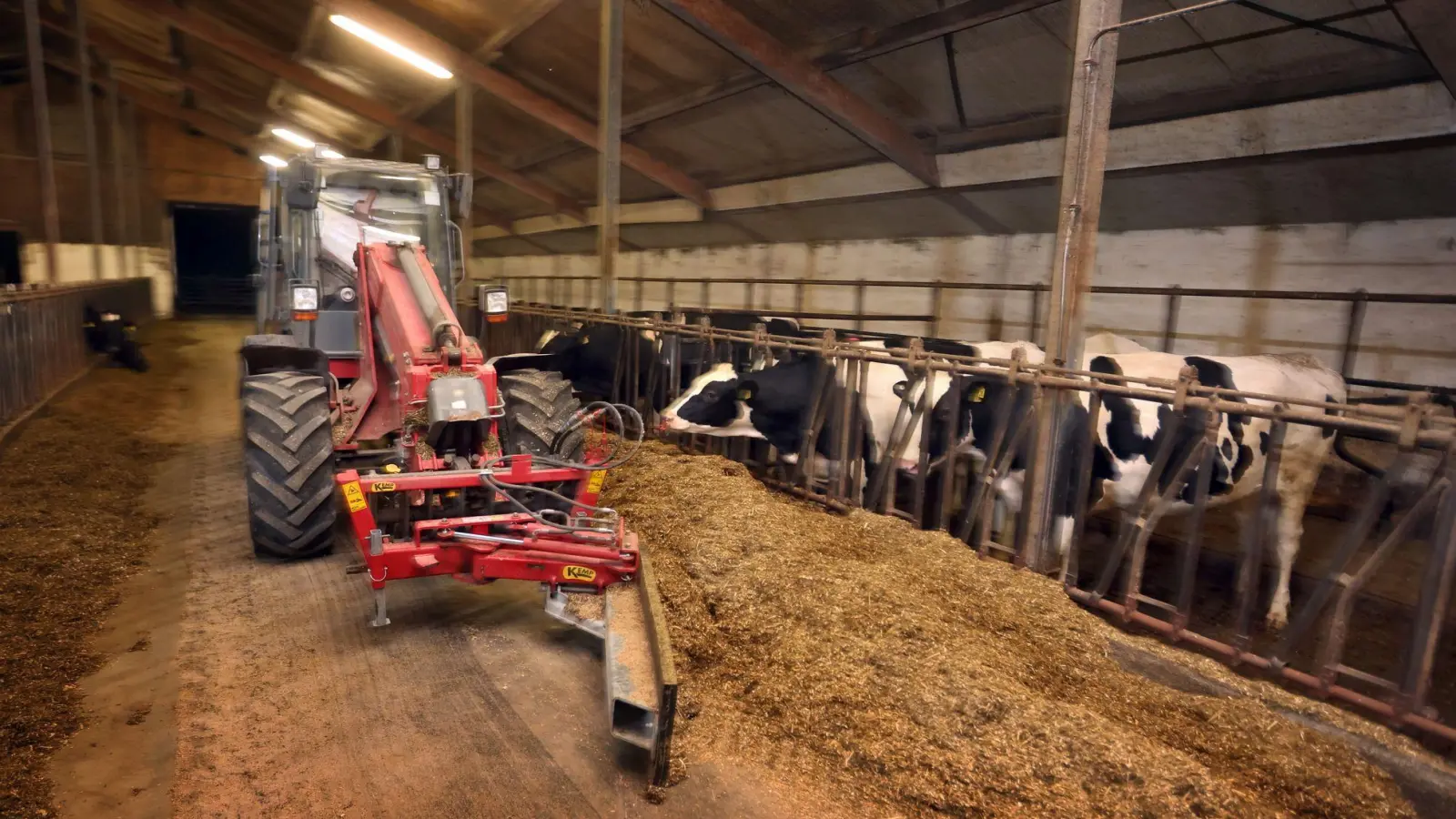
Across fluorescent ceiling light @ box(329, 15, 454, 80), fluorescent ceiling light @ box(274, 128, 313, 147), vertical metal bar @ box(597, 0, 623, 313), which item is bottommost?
vertical metal bar @ box(597, 0, 623, 313)

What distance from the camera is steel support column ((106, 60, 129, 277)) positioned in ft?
60.6

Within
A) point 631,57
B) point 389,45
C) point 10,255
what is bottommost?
point 10,255

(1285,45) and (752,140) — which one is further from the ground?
(752,140)

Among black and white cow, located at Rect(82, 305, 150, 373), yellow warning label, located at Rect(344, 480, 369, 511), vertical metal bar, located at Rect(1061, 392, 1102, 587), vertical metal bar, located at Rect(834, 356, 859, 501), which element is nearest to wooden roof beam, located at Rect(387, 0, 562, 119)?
vertical metal bar, located at Rect(834, 356, 859, 501)

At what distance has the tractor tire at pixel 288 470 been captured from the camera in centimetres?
420

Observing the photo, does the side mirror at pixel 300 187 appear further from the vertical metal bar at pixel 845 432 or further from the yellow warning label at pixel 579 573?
the vertical metal bar at pixel 845 432

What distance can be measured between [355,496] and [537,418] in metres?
1.50

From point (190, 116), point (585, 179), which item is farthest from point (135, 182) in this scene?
point (585, 179)

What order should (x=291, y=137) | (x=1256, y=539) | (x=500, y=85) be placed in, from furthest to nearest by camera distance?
(x=291, y=137)
(x=500, y=85)
(x=1256, y=539)

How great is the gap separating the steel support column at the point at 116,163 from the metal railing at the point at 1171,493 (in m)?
16.8

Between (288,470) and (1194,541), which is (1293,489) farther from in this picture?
(288,470)

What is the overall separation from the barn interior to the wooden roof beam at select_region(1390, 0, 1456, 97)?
0.08 ft

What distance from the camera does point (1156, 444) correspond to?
519 cm

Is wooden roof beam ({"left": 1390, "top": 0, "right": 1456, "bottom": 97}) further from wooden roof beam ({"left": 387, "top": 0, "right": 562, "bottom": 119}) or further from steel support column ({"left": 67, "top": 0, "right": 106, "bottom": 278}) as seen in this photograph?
steel support column ({"left": 67, "top": 0, "right": 106, "bottom": 278})
